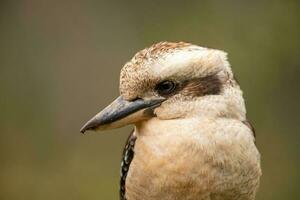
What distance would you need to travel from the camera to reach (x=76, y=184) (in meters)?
6.12

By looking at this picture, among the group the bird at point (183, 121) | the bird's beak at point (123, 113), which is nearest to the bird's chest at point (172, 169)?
the bird at point (183, 121)

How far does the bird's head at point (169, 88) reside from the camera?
3199mm

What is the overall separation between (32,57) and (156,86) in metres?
3.19

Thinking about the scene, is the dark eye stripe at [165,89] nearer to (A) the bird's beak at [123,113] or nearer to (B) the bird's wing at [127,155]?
(A) the bird's beak at [123,113]

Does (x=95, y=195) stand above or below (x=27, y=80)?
below

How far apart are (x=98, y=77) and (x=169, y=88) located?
2.95m

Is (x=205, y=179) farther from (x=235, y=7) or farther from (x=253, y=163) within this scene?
(x=235, y=7)

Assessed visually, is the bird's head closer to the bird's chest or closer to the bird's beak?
the bird's beak

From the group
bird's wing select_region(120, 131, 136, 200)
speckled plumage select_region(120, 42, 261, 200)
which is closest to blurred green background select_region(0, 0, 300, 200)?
bird's wing select_region(120, 131, 136, 200)

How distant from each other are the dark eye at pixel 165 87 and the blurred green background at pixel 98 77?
2.73 meters

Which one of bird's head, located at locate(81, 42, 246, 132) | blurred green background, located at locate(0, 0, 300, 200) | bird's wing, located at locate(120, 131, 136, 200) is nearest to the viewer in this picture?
bird's head, located at locate(81, 42, 246, 132)

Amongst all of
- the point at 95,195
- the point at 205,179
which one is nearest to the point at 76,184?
the point at 95,195

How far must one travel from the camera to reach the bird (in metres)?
3.21

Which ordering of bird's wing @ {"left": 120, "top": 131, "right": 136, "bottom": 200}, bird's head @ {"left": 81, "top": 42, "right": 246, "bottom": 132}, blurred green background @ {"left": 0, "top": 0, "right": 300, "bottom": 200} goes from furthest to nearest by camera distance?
blurred green background @ {"left": 0, "top": 0, "right": 300, "bottom": 200}
bird's wing @ {"left": 120, "top": 131, "right": 136, "bottom": 200}
bird's head @ {"left": 81, "top": 42, "right": 246, "bottom": 132}
